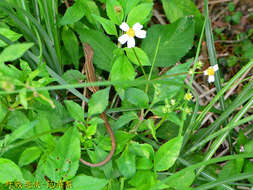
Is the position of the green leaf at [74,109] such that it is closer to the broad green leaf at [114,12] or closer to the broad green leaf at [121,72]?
the broad green leaf at [121,72]

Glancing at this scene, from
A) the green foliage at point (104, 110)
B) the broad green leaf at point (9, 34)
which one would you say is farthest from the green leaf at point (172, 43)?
the broad green leaf at point (9, 34)

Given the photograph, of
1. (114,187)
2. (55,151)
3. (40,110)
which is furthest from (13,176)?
(114,187)

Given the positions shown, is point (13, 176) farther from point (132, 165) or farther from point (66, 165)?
point (132, 165)

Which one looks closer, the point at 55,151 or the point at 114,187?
the point at 55,151

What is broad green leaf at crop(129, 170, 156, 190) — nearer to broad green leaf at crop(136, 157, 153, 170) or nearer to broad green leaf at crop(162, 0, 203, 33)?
broad green leaf at crop(136, 157, 153, 170)

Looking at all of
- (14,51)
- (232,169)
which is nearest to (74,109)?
(14,51)

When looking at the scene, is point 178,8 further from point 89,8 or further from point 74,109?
point 74,109
